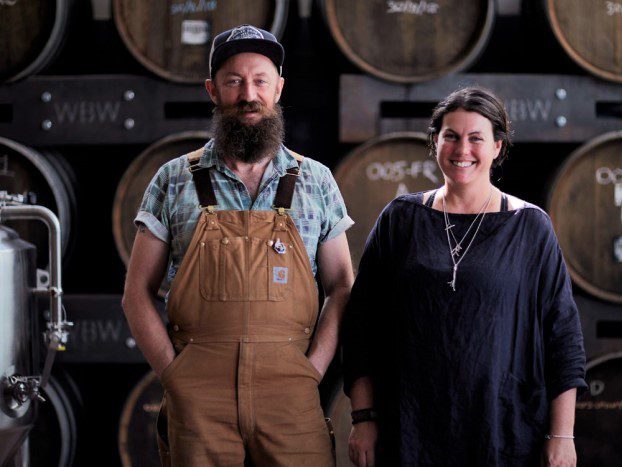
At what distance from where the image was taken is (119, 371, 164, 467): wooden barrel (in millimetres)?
3199

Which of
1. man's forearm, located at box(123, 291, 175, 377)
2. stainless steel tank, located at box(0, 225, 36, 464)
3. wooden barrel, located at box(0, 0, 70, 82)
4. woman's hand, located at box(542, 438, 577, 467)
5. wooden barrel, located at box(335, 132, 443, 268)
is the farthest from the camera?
wooden barrel, located at box(0, 0, 70, 82)

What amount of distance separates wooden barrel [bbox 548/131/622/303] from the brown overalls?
4.88 ft

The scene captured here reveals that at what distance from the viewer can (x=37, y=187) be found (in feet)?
10.6

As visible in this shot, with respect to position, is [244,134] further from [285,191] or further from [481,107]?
[481,107]

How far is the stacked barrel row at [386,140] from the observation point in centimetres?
316

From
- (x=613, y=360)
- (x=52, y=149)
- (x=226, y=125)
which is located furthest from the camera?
(x=52, y=149)

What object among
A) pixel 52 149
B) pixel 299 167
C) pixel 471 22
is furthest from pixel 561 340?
pixel 52 149

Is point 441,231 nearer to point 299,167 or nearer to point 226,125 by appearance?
point 299,167

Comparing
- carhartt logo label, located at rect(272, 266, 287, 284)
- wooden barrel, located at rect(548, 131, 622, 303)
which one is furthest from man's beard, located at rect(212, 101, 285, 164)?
wooden barrel, located at rect(548, 131, 622, 303)

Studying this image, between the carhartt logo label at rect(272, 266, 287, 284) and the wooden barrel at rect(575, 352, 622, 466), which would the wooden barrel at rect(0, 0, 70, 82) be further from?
the wooden barrel at rect(575, 352, 622, 466)

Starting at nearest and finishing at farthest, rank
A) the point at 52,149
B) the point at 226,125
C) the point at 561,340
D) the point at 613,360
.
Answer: the point at 561,340
the point at 226,125
the point at 613,360
the point at 52,149

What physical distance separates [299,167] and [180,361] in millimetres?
595

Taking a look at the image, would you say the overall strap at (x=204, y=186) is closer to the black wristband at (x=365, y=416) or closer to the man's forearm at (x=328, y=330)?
the man's forearm at (x=328, y=330)

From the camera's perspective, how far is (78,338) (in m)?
3.27
